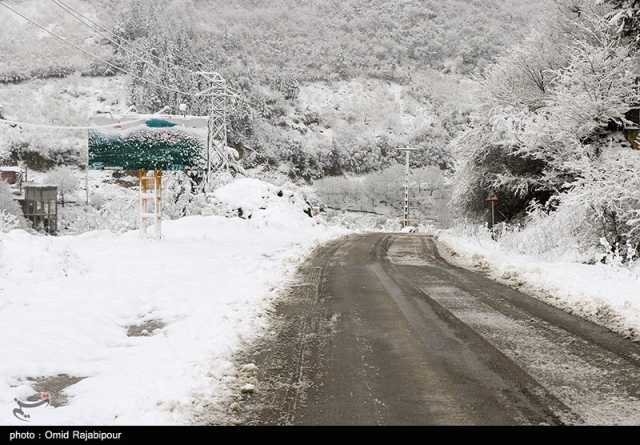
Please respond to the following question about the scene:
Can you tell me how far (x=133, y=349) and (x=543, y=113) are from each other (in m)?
18.2

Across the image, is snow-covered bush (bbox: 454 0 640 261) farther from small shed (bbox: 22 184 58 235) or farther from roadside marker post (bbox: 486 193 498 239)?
small shed (bbox: 22 184 58 235)

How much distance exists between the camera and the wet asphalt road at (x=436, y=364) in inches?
168

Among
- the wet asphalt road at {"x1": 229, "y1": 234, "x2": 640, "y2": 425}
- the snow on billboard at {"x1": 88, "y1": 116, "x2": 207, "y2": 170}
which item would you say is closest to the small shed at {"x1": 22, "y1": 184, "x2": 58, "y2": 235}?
the snow on billboard at {"x1": 88, "y1": 116, "x2": 207, "y2": 170}

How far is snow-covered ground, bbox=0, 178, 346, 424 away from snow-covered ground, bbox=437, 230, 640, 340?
5.32 meters

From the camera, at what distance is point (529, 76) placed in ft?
75.4

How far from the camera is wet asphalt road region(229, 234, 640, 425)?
14.0 ft

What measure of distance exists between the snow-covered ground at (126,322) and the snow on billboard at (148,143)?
3497mm

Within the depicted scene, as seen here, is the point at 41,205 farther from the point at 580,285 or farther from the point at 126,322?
the point at 580,285

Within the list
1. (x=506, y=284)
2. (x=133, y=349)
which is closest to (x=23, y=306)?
(x=133, y=349)

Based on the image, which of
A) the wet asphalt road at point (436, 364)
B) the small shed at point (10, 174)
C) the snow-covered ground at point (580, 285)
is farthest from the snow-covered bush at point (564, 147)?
the small shed at point (10, 174)

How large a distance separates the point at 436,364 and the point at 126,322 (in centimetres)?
469

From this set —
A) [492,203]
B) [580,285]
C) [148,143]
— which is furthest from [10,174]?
[580,285]

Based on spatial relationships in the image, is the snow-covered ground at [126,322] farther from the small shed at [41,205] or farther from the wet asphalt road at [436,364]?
the small shed at [41,205]

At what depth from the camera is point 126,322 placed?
7.79 m
